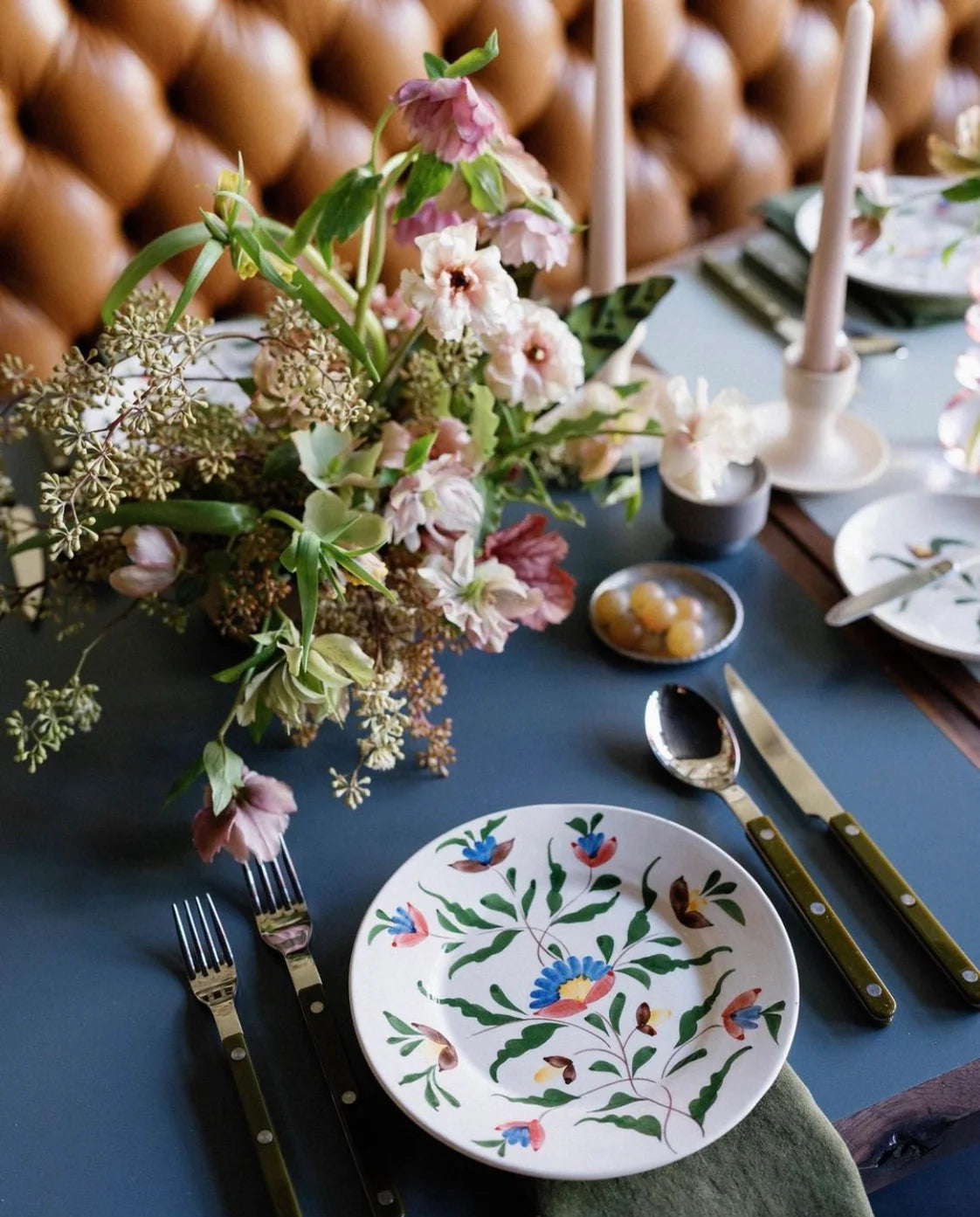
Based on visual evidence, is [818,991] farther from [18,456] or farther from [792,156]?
[792,156]

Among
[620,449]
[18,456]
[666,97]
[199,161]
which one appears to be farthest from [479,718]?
[666,97]

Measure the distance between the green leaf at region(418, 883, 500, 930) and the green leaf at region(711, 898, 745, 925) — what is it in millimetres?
130

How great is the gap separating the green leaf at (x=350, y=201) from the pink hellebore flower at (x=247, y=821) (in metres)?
0.35

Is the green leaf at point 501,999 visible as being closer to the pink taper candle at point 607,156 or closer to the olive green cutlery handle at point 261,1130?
the olive green cutlery handle at point 261,1130

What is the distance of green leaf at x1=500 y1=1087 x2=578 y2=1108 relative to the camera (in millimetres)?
637

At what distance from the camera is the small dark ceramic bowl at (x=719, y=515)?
3.11 feet

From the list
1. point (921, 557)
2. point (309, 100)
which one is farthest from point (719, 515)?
point (309, 100)

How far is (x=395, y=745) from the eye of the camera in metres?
0.77

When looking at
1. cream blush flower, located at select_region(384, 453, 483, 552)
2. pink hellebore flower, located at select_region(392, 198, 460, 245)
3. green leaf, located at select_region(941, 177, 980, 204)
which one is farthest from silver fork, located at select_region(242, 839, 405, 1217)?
green leaf, located at select_region(941, 177, 980, 204)

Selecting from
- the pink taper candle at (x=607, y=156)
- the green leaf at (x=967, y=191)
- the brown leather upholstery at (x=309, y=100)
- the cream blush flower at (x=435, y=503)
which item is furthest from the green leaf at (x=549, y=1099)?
the brown leather upholstery at (x=309, y=100)

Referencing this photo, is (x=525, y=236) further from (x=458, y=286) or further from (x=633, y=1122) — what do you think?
(x=633, y=1122)

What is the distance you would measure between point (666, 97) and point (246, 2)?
562 millimetres

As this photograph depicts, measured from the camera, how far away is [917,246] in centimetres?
135

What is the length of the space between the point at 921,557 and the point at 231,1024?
0.63 metres
